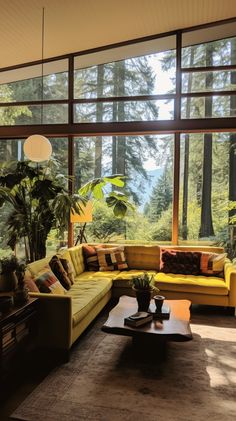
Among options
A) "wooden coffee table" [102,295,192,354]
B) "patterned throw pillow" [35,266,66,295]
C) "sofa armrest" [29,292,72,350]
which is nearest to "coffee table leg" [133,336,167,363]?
"wooden coffee table" [102,295,192,354]

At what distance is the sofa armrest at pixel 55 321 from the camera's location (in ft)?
10.2

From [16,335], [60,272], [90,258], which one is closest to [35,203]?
[90,258]

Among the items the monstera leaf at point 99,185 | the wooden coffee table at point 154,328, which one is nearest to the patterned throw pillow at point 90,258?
the monstera leaf at point 99,185

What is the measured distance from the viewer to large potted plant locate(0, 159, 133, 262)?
197 inches

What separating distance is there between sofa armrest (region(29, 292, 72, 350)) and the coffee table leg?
65 cm

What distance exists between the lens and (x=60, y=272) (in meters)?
4.01

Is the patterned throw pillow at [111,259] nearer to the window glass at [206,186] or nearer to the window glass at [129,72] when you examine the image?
the window glass at [206,186]

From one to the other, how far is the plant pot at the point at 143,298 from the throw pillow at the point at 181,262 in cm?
170

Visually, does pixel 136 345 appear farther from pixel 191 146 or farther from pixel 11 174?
pixel 191 146

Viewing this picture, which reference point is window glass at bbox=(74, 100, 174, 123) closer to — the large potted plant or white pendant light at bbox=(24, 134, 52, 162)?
the large potted plant

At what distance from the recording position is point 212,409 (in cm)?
244

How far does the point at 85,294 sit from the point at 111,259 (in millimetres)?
1430

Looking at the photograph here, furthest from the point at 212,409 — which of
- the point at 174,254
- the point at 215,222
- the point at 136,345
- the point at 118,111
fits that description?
the point at 118,111

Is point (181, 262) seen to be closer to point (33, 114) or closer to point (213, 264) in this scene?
point (213, 264)
